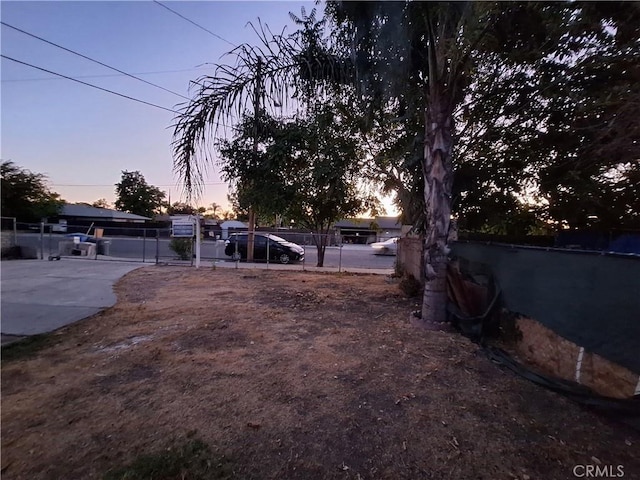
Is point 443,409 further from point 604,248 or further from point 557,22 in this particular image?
point 604,248

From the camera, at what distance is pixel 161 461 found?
217cm

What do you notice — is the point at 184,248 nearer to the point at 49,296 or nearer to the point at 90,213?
the point at 49,296

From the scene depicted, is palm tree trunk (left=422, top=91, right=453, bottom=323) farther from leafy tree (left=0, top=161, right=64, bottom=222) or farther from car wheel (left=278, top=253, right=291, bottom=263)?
leafy tree (left=0, top=161, right=64, bottom=222)

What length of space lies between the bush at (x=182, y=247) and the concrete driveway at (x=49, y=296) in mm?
→ 4633

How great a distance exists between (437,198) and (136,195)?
207 feet

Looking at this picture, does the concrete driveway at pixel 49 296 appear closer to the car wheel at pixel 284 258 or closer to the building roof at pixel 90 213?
the car wheel at pixel 284 258

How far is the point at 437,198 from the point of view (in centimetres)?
523

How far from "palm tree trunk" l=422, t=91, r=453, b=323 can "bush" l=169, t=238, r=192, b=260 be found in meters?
12.6

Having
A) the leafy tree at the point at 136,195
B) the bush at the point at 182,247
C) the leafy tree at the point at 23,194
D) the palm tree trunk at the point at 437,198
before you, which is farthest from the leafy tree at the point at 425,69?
the leafy tree at the point at 136,195

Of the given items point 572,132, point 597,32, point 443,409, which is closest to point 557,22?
point 597,32

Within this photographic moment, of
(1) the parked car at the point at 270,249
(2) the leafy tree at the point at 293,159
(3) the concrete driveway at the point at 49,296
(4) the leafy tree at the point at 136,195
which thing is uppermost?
(4) the leafy tree at the point at 136,195

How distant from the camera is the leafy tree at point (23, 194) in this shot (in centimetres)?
2830

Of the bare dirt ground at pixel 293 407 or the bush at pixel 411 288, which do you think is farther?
the bush at pixel 411 288

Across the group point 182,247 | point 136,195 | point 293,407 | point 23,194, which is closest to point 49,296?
point 293,407
